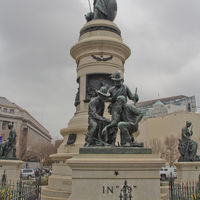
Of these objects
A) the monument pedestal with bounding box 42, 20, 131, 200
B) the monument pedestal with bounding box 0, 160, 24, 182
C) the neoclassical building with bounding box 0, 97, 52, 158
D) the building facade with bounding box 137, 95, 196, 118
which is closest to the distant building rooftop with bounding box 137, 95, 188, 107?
the building facade with bounding box 137, 95, 196, 118

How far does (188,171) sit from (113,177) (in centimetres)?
812

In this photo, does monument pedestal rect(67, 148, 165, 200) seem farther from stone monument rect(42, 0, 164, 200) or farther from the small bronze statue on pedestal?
the small bronze statue on pedestal

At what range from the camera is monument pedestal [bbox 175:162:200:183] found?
545 inches

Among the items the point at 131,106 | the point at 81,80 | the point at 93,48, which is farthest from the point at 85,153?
the point at 93,48

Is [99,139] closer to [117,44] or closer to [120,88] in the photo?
[120,88]

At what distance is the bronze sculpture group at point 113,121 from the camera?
8.08 m

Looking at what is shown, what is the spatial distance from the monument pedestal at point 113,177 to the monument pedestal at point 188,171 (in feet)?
23.6

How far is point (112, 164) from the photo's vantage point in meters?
7.22

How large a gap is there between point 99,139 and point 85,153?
2.65 ft

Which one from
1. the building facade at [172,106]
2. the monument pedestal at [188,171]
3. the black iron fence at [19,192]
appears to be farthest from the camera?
the building facade at [172,106]

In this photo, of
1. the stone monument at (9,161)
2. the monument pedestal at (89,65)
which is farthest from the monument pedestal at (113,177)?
the stone monument at (9,161)

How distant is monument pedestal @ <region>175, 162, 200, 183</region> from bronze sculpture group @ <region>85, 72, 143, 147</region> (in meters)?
6.89

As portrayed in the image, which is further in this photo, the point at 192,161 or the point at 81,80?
the point at 81,80

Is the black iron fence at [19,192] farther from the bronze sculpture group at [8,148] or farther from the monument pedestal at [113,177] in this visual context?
the bronze sculpture group at [8,148]
